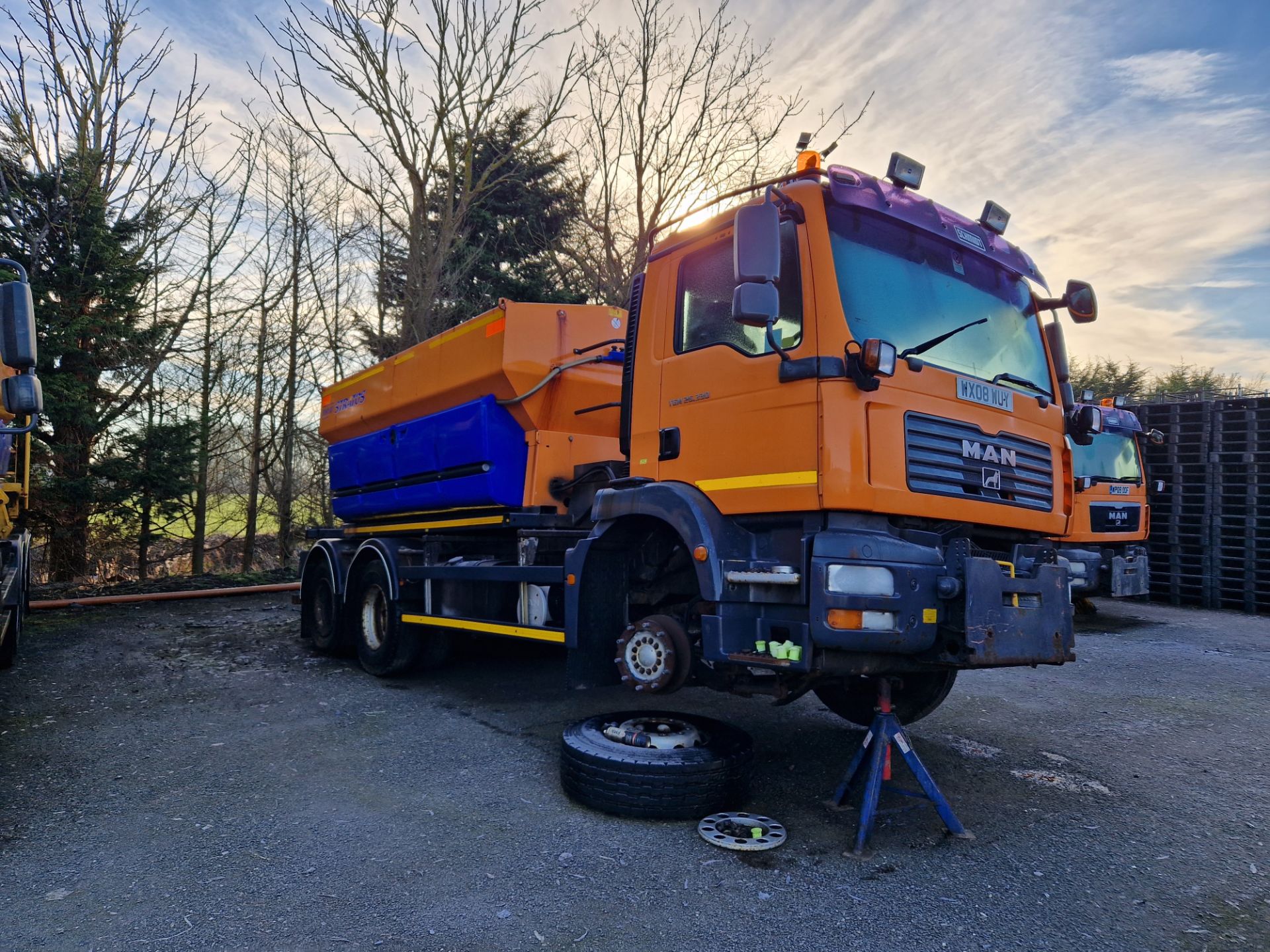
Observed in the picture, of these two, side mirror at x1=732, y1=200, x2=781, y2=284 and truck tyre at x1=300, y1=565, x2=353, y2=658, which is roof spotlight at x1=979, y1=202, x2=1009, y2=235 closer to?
side mirror at x1=732, y1=200, x2=781, y2=284

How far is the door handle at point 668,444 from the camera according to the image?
4.29 metres

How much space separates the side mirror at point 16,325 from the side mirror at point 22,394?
330mm

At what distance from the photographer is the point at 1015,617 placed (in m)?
3.57

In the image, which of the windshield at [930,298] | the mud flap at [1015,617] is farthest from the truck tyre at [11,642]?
the mud flap at [1015,617]

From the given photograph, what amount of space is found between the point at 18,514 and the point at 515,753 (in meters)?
6.78

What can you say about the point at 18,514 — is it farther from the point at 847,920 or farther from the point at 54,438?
the point at 847,920

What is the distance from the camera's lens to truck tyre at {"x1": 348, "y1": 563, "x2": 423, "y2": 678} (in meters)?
6.84

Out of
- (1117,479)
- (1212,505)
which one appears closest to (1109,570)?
(1117,479)

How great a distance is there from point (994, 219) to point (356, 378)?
5629 millimetres

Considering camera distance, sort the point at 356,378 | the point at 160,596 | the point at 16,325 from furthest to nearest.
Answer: the point at 160,596
the point at 356,378
the point at 16,325

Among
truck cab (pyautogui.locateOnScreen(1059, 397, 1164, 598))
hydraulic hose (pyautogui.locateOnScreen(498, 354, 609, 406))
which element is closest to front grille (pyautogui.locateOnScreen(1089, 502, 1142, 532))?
truck cab (pyautogui.locateOnScreen(1059, 397, 1164, 598))

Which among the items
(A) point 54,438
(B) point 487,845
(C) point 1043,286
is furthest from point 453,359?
(A) point 54,438

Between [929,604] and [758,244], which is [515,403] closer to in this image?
[758,244]

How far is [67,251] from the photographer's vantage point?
505 inches
